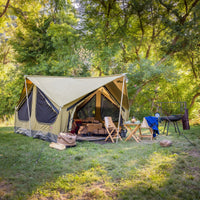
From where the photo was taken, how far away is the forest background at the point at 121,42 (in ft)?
30.0

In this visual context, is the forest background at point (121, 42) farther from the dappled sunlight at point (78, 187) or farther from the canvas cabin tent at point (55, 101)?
the dappled sunlight at point (78, 187)

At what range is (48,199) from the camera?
197cm

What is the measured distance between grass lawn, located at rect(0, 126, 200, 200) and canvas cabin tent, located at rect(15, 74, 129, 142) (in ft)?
3.78

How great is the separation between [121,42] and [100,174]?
869 cm

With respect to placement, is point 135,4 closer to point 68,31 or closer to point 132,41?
point 132,41

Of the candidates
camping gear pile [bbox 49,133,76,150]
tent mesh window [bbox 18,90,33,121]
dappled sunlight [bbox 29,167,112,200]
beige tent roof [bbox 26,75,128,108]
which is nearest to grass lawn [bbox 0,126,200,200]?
dappled sunlight [bbox 29,167,112,200]

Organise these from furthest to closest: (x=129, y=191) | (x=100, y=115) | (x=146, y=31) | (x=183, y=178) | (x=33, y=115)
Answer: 1. (x=146, y=31)
2. (x=100, y=115)
3. (x=33, y=115)
4. (x=183, y=178)
5. (x=129, y=191)

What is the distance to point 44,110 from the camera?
5246 millimetres

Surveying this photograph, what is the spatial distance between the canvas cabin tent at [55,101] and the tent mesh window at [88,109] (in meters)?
0.59

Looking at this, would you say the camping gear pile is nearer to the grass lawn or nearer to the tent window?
the grass lawn

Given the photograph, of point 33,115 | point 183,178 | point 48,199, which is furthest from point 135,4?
point 48,199

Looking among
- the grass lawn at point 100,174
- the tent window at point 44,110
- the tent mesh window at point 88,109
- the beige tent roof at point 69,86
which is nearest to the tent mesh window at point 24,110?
the tent window at point 44,110

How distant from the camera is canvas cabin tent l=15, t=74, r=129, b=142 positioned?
486cm

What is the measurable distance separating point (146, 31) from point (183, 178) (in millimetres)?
9785
